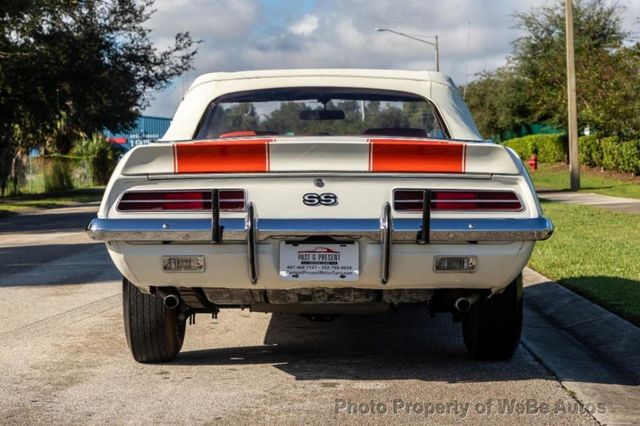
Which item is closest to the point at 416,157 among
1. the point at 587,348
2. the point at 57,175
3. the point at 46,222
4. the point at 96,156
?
the point at 587,348

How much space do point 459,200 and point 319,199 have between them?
2.31 ft

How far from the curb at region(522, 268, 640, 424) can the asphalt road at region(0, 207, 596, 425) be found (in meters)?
0.13

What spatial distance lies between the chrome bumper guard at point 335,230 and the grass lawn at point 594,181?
21143mm

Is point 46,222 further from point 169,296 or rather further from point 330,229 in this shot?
point 330,229

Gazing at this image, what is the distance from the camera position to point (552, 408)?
5.26 meters

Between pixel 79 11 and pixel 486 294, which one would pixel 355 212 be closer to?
pixel 486 294

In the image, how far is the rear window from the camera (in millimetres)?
6902

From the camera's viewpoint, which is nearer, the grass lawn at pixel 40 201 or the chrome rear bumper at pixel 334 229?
the chrome rear bumper at pixel 334 229

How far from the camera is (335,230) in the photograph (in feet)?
17.6

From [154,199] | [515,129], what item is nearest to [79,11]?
[154,199]

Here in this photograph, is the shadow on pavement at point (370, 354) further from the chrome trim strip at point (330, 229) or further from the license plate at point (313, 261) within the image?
the chrome trim strip at point (330, 229)

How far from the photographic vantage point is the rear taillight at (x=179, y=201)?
18.0 feet

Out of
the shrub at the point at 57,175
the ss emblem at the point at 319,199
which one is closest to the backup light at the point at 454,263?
the ss emblem at the point at 319,199

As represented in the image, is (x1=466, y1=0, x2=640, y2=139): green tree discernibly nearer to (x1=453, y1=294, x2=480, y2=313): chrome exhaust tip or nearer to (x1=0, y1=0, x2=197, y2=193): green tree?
(x1=0, y1=0, x2=197, y2=193): green tree
